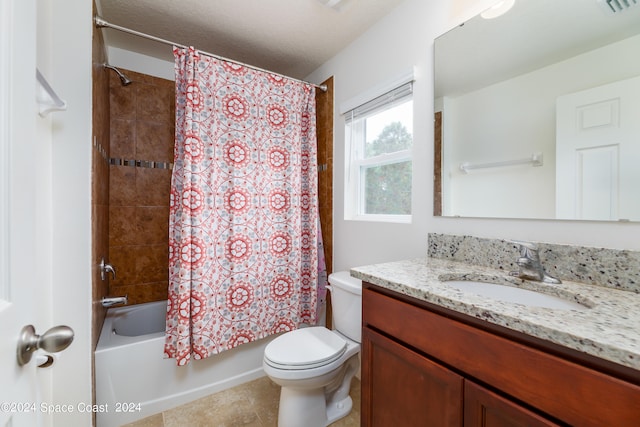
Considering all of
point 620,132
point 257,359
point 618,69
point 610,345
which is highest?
point 618,69

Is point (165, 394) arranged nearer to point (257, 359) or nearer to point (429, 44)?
point (257, 359)

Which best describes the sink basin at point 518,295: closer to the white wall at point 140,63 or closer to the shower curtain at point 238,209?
the shower curtain at point 238,209

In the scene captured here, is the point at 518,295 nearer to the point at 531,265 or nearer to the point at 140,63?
the point at 531,265

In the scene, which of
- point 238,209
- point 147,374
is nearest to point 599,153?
point 238,209

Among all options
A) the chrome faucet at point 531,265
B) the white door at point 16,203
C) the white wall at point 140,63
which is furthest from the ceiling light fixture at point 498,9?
the white wall at point 140,63

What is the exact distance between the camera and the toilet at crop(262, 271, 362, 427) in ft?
4.19

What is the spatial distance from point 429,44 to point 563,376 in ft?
4.84

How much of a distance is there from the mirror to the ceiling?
67 cm

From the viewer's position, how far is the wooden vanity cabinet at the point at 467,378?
54 cm

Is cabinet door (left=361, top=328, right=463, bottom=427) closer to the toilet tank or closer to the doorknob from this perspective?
the toilet tank

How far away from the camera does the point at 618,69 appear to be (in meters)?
0.87

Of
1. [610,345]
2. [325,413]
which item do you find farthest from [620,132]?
[325,413]

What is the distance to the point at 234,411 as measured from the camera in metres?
1.57

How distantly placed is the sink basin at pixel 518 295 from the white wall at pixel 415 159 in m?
0.24
